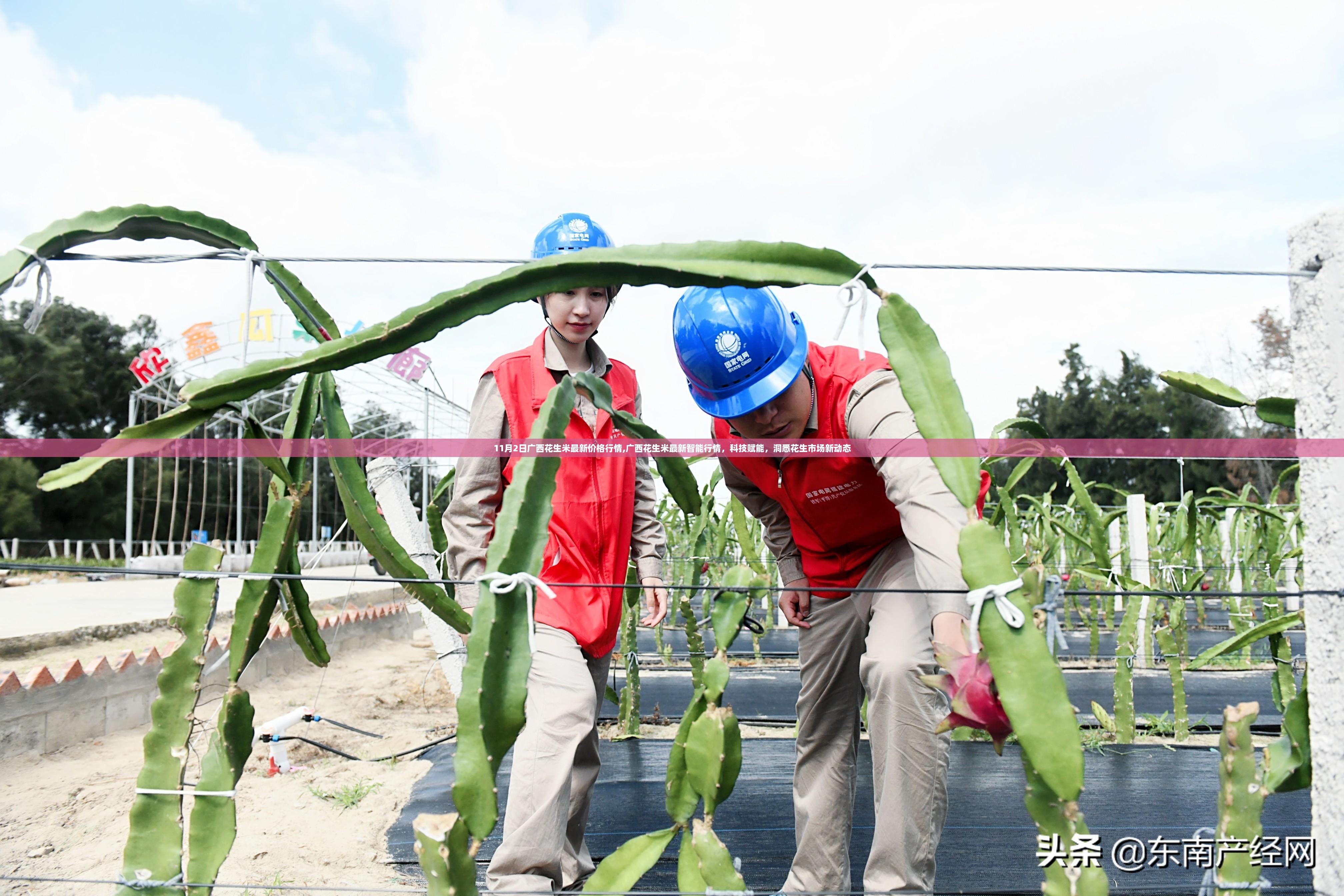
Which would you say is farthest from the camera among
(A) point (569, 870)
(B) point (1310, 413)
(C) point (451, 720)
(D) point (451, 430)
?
(D) point (451, 430)

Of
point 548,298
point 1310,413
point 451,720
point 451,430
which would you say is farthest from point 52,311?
point 1310,413

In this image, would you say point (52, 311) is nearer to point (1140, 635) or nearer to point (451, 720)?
point (451, 720)

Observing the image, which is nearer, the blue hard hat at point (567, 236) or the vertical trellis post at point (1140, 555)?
the blue hard hat at point (567, 236)

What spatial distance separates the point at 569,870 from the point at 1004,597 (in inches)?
49.3

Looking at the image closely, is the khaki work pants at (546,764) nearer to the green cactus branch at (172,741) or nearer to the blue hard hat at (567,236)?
the green cactus branch at (172,741)

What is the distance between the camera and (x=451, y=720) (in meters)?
3.91

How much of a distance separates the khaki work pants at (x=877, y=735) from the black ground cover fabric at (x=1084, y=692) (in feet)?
6.40

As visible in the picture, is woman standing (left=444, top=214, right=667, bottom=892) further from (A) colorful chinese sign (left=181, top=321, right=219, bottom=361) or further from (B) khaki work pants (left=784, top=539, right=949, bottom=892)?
(A) colorful chinese sign (left=181, top=321, right=219, bottom=361)

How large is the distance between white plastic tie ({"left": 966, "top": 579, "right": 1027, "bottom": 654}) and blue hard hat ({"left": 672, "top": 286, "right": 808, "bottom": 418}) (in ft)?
2.08

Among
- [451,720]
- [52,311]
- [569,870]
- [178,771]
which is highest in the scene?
[52,311]

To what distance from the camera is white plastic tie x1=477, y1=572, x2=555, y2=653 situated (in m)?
1.02

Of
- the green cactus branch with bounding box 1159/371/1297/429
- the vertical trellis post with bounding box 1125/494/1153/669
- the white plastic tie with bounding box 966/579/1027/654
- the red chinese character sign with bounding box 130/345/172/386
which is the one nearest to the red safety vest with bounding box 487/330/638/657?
the white plastic tie with bounding box 966/579/1027/654

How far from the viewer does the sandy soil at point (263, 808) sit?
2062 mm

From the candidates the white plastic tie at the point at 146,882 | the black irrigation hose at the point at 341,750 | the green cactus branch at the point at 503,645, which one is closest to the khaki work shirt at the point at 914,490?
the green cactus branch at the point at 503,645
